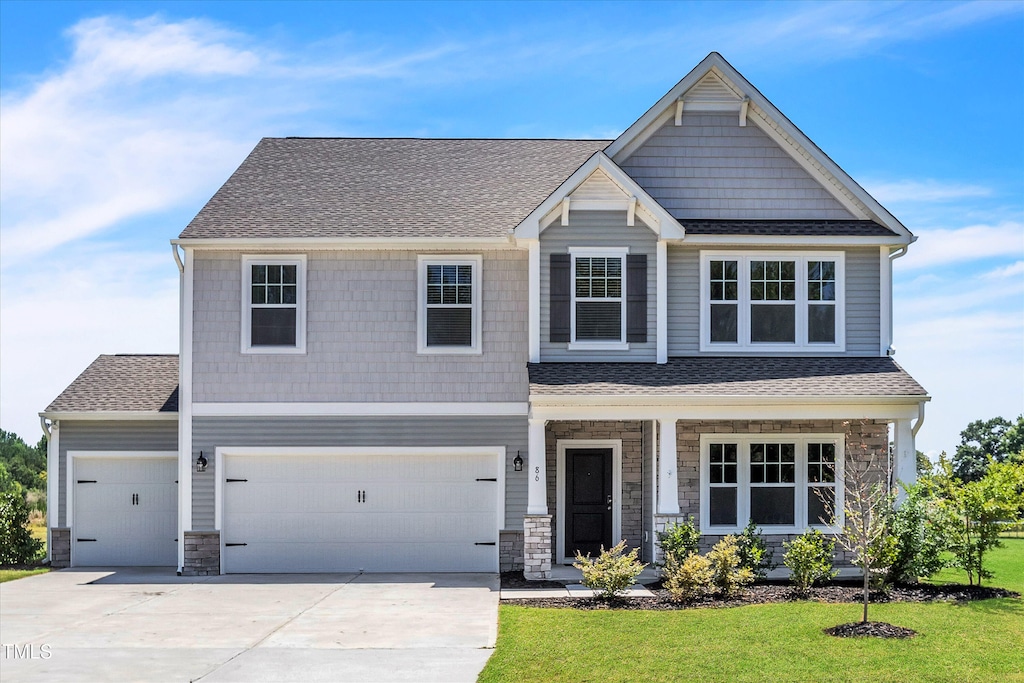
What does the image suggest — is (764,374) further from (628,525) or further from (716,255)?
(628,525)

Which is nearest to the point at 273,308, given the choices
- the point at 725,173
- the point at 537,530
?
the point at 537,530

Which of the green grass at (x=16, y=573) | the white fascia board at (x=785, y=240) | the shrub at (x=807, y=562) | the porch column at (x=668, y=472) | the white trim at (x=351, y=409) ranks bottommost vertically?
the green grass at (x=16, y=573)

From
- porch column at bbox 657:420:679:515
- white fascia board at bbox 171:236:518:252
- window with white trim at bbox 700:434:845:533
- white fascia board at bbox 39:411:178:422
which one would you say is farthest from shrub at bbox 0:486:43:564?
window with white trim at bbox 700:434:845:533

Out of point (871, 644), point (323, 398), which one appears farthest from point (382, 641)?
point (323, 398)

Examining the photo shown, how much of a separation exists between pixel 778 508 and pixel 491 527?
4916 mm

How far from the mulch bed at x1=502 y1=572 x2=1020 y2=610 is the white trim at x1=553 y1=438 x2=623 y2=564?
136 inches

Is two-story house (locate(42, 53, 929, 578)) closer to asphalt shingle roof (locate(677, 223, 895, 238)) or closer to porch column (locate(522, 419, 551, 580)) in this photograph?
asphalt shingle roof (locate(677, 223, 895, 238))

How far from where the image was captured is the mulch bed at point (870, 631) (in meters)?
11.2

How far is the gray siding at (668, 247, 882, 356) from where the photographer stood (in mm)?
17547

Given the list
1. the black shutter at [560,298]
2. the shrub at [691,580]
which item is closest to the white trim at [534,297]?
the black shutter at [560,298]

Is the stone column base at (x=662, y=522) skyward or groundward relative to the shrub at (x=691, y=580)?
skyward

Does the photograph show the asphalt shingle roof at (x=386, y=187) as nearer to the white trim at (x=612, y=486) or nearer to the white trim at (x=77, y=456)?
the white trim at (x=612, y=486)

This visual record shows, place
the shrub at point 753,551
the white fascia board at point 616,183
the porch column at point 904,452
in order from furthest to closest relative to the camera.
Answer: the white fascia board at point 616,183 → the porch column at point 904,452 → the shrub at point 753,551

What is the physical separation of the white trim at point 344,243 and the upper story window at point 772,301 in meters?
3.65
